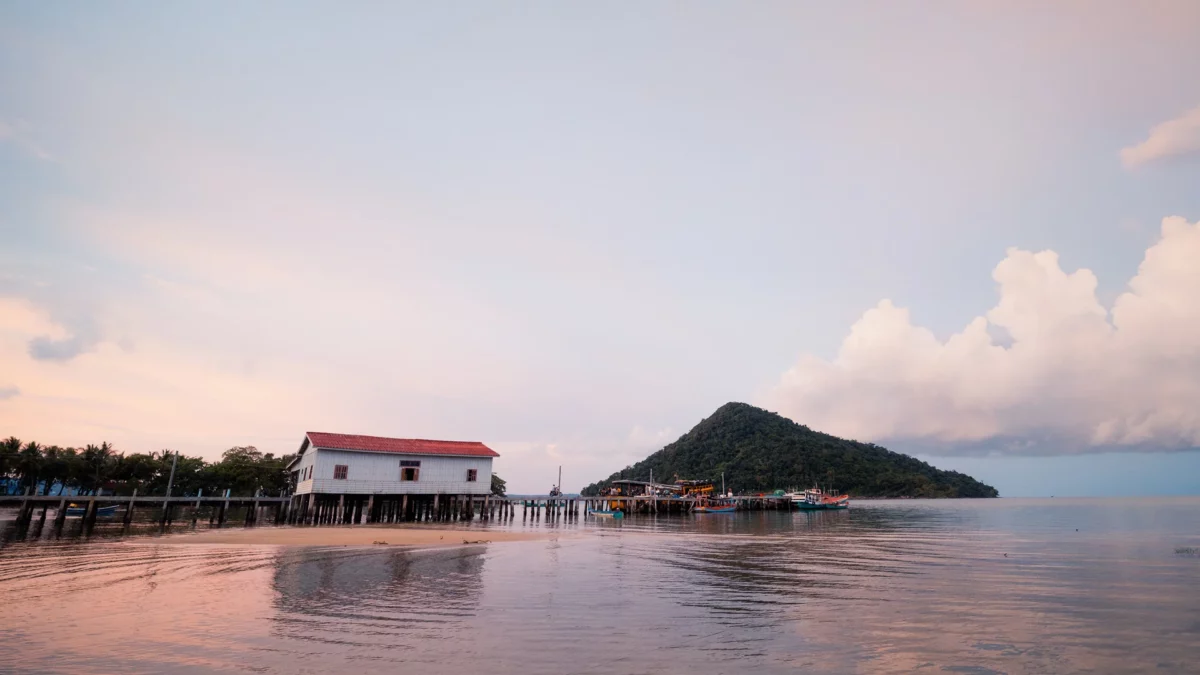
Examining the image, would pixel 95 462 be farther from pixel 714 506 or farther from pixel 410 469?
pixel 714 506

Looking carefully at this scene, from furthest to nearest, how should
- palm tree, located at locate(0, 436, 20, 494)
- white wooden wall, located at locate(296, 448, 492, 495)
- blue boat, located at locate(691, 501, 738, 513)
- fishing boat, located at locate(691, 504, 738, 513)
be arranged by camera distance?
blue boat, located at locate(691, 501, 738, 513) < fishing boat, located at locate(691, 504, 738, 513) < palm tree, located at locate(0, 436, 20, 494) < white wooden wall, located at locate(296, 448, 492, 495)

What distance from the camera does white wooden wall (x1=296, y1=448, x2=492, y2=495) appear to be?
4812 centimetres

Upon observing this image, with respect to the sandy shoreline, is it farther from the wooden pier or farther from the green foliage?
the green foliage

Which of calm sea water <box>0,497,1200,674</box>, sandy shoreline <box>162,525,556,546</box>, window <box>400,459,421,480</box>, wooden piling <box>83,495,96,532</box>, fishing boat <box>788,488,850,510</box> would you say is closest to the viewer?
calm sea water <box>0,497,1200,674</box>

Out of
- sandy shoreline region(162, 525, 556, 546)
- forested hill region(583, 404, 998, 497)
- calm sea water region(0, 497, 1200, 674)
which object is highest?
forested hill region(583, 404, 998, 497)

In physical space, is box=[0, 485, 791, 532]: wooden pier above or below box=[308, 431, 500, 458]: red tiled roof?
below

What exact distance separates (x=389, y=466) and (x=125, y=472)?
35662mm

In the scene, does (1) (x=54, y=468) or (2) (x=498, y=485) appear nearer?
(1) (x=54, y=468)

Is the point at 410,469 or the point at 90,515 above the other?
the point at 410,469

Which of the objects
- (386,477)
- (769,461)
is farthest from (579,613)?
(769,461)

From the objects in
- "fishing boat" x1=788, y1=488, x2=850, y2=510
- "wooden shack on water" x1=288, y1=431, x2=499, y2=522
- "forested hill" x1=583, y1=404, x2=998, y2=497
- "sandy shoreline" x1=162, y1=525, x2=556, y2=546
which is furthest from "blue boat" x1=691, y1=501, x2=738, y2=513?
"forested hill" x1=583, y1=404, x2=998, y2=497

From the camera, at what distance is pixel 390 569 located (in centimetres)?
2239

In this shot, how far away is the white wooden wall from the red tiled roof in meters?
0.45

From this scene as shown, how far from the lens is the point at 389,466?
166ft
